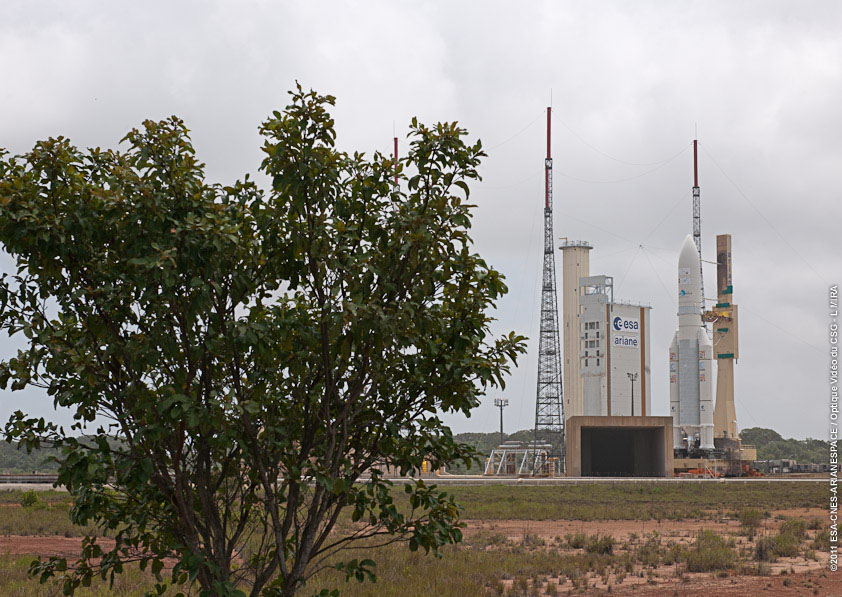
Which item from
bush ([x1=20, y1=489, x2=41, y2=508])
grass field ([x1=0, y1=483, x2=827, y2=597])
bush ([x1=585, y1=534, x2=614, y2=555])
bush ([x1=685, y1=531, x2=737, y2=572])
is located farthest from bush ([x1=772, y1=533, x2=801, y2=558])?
bush ([x1=20, y1=489, x2=41, y2=508])

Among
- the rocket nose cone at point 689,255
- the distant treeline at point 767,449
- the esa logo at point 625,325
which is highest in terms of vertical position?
the rocket nose cone at point 689,255

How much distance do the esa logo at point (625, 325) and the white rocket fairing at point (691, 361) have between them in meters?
4.88

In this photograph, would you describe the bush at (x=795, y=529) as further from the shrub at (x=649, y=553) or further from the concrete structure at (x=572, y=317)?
the concrete structure at (x=572, y=317)

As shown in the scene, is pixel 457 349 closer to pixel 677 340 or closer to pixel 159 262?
pixel 159 262

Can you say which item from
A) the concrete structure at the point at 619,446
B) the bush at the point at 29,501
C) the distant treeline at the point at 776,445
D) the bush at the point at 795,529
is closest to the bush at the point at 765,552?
the bush at the point at 795,529

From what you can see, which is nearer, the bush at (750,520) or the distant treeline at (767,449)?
the bush at (750,520)

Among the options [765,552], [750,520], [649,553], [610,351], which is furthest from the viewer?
[610,351]

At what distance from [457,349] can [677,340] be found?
296 ft

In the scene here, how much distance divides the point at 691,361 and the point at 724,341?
34.6 ft

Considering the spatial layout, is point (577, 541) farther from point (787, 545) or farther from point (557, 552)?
point (787, 545)

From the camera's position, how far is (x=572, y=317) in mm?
104188

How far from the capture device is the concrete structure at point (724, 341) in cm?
9944

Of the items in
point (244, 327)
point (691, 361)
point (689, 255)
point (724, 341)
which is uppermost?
point (689, 255)

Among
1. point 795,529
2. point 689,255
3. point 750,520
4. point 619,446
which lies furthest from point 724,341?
point 795,529
